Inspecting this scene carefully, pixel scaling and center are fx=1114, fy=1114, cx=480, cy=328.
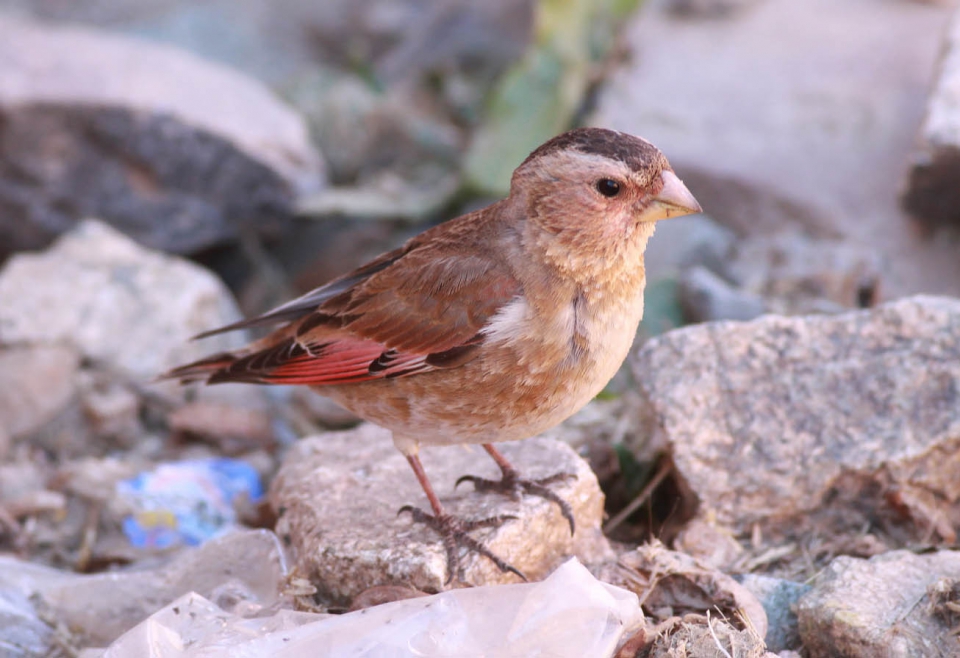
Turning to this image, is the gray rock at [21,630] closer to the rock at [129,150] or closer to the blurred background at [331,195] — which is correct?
the blurred background at [331,195]

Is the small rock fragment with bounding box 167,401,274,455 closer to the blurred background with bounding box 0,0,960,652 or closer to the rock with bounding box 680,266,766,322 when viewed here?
the blurred background with bounding box 0,0,960,652

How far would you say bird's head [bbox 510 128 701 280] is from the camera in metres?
3.37

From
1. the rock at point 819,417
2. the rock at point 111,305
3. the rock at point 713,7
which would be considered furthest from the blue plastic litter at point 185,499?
the rock at point 713,7

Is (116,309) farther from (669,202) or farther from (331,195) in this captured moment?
(669,202)

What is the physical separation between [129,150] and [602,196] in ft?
14.4

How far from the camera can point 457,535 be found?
3.59m

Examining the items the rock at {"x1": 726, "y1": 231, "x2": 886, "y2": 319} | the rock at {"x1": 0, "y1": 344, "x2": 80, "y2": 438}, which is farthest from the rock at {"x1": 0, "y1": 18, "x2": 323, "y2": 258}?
the rock at {"x1": 726, "y1": 231, "x2": 886, "y2": 319}

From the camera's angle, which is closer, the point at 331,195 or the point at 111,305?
the point at 111,305

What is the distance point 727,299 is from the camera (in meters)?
5.24

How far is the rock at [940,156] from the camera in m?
5.51

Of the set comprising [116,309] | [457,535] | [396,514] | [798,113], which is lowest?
[116,309]

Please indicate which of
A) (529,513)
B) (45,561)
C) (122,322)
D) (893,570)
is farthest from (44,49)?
(893,570)

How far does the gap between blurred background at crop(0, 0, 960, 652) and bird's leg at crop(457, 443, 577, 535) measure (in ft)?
1.89

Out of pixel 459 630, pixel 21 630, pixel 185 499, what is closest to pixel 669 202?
pixel 459 630
